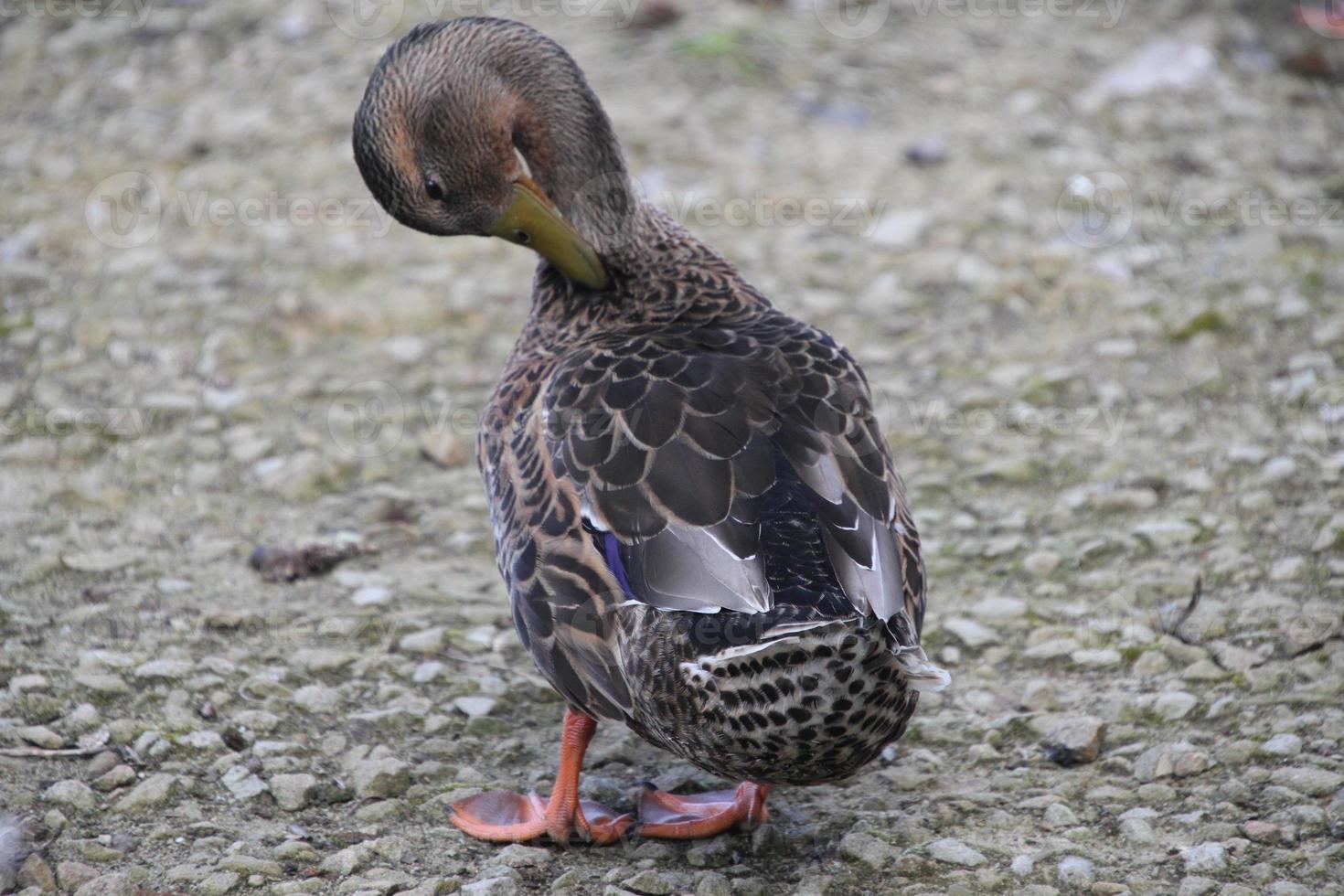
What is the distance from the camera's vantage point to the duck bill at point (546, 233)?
424 cm

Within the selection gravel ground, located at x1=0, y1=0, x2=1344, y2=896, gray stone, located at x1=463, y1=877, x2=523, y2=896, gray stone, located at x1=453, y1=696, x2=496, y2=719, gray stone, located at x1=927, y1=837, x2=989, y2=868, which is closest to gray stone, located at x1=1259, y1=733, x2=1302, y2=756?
gravel ground, located at x1=0, y1=0, x2=1344, y2=896

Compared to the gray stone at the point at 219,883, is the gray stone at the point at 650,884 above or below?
below

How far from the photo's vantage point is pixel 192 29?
27.9 feet

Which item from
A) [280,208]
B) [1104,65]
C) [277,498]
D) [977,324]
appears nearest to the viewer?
[277,498]

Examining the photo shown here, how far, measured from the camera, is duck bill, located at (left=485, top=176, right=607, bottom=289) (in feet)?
13.9

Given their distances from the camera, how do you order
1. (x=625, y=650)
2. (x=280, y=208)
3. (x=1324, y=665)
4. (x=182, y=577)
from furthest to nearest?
(x=280, y=208) → (x=182, y=577) → (x=1324, y=665) → (x=625, y=650)

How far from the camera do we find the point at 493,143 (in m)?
4.14

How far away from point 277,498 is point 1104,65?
18.2 ft

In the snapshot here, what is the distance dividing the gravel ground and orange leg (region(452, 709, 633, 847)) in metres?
0.06

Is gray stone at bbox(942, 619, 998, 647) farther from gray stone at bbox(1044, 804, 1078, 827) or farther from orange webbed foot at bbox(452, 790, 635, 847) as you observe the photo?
orange webbed foot at bbox(452, 790, 635, 847)

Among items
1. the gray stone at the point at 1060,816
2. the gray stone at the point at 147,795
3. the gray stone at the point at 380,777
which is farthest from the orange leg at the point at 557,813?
the gray stone at the point at 1060,816

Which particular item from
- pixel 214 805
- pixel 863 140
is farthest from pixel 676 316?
pixel 863 140

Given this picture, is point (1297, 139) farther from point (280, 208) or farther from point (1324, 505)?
point (280, 208)

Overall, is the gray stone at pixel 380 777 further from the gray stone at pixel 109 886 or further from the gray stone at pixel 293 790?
the gray stone at pixel 109 886
